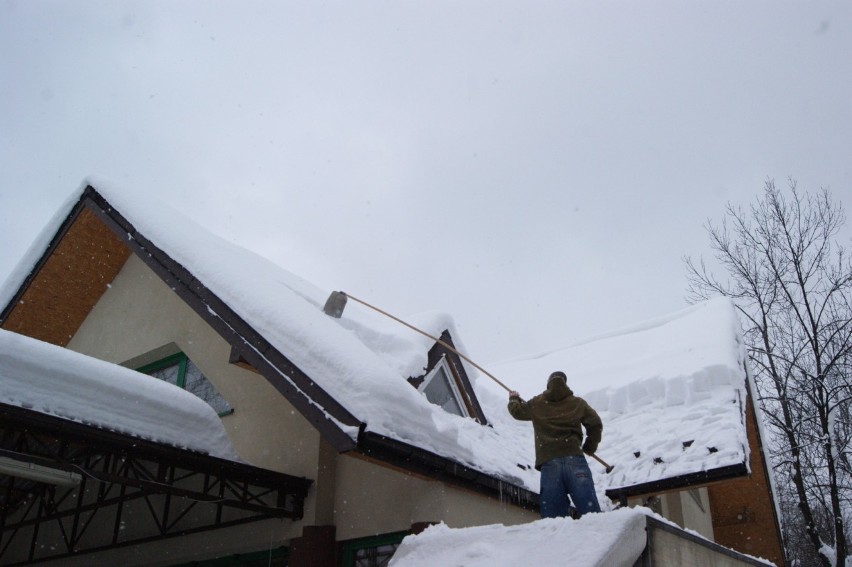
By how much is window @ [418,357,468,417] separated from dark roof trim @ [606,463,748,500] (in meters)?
2.02

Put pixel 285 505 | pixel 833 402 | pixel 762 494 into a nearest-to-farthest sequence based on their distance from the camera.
A: pixel 285 505, pixel 762 494, pixel 833 402

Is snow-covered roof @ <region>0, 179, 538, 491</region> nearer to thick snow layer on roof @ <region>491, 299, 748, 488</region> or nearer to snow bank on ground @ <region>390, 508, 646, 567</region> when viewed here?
thick snow layer on roof @ <region>491, 299, 748, 488</region>

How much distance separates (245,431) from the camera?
7.20 m

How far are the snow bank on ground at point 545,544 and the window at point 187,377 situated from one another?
4.70 meters

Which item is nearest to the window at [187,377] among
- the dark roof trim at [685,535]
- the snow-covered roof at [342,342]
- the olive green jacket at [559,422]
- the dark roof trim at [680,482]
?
the snow-covered roof at [342,342]

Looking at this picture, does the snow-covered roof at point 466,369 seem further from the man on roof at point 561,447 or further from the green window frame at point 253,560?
the green window frame at point 253,560

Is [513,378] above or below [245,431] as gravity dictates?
above

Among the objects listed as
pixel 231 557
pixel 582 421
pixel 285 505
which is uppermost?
pixel 582 421

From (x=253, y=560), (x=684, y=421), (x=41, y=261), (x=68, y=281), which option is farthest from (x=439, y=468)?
(x=68, y=281)

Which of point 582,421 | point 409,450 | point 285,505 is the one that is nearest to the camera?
point 409,450

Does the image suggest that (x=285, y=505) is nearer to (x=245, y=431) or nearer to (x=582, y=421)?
(x=245, y=431)

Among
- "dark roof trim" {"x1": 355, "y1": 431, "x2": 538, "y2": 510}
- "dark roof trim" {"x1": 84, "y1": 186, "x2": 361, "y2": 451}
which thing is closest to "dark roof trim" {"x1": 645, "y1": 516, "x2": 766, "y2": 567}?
"dark roof trim" {"x1": 355, "y1": 431, "x2": 538, "y2": 510}

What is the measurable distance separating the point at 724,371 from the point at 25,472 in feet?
25.4

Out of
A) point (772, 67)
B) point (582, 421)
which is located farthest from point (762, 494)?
point (772, 67)
